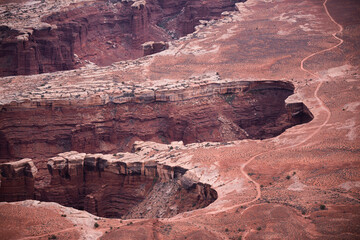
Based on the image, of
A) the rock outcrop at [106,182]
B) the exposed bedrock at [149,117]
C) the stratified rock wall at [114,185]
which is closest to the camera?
the stratified rock wall at [114,185]

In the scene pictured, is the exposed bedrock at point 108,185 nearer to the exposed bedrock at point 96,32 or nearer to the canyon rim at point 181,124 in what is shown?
the canyon rim at point 181,124

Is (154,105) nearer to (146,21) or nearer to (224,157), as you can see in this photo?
(224,157)

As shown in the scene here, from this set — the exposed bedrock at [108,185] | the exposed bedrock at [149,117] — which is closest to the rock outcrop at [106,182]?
the exposed bedrock at [108,185]

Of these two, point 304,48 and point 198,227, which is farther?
point 304,48

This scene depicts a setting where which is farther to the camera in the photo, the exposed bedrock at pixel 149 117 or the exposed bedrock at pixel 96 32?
the exposed bedrock at pixel 96 32

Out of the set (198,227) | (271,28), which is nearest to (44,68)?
(271,28)

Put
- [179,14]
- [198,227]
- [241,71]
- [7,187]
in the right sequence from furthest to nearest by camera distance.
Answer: [179,14] < [241,71] < [7,187] < [198,227]

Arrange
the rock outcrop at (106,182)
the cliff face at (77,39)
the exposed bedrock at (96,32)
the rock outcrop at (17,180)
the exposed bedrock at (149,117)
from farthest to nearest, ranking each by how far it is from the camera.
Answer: the exposed bedrock at (96,32)
the cliff face at (77,39)
the exposed bedrock at (149,117)
the rock outcrop at (17,180)
the rock outcrop at (106,182)

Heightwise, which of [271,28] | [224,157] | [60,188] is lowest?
[60,188]
